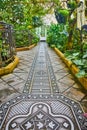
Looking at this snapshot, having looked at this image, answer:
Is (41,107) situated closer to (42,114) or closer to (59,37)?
(42,114)

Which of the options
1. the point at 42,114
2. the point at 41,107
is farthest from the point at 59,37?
the point at 42,114

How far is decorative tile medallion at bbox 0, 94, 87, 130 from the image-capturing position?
7.14 feet

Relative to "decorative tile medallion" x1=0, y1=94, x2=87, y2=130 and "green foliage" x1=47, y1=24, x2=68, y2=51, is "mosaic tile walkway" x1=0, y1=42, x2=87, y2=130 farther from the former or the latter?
"green foliage" x1=47, y1=24, x2=68, y2=51

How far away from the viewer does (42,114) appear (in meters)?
2.44

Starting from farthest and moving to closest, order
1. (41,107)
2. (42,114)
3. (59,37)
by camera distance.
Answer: (59,37) < (41,107) < (42,114)

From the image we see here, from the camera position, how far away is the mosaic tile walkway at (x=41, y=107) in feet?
7.22

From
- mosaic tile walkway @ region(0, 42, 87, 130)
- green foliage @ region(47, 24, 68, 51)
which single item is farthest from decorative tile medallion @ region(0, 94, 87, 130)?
green foliage @ region(47, 24, 68, 51)

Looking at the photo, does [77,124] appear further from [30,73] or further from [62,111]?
[30,73]

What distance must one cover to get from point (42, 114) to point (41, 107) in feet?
0.76

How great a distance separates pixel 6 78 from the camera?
419 cm

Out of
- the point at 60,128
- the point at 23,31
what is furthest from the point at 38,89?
the point at 23,31

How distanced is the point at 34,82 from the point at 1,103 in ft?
4.05

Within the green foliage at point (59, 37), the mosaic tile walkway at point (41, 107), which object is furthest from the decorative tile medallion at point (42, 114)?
the green foliage at point (59, 37)

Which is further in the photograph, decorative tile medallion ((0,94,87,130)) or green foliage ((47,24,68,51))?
green foliage ((47,24,68,51))
